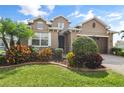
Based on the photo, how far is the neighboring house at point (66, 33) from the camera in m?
18.0

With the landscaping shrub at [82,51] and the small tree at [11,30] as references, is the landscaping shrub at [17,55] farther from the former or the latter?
the landscaping shrub at [82,51]

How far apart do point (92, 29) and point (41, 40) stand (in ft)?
12.2

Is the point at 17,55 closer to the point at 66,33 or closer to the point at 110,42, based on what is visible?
the point at 66,33

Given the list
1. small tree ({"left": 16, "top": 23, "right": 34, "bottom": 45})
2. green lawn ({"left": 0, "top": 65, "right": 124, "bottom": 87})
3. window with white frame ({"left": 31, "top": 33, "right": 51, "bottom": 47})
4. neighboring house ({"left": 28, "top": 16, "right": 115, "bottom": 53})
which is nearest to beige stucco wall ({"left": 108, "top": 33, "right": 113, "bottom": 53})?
neighboring house ({"left": 28, "top": 16, "right": 115, "bottom": 53})

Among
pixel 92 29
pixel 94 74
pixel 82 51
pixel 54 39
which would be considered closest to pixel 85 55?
pixel 82 51

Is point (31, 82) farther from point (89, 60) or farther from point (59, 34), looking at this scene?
point (59, 34)

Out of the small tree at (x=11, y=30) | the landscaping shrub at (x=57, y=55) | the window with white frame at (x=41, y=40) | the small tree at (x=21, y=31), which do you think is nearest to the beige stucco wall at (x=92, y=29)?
the window with white frame at (x=41, y=40)

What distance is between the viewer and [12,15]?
48.2 feet

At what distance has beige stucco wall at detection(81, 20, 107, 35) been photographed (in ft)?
60.2

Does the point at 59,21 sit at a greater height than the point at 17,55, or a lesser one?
greater

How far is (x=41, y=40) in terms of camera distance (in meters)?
18.2

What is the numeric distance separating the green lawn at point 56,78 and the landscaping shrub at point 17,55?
1492 mm

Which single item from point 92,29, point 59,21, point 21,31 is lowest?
point 21,31
